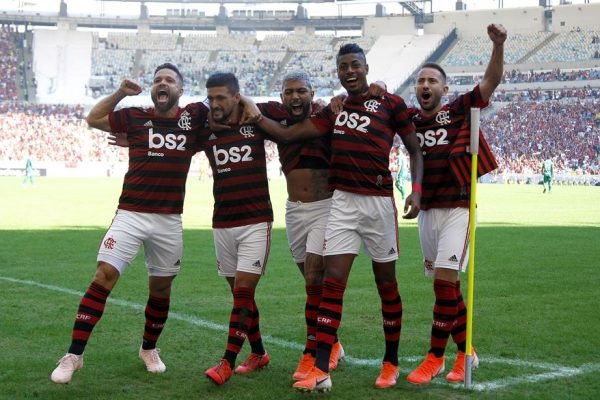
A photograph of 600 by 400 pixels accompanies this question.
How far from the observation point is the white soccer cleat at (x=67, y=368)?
5961 mm

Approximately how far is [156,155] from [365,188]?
5.42ft

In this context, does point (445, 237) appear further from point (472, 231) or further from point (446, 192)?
point (472, 231)

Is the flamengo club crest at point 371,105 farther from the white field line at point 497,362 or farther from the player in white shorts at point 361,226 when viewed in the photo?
the white field line at point 497,362

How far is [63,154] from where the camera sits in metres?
59.7

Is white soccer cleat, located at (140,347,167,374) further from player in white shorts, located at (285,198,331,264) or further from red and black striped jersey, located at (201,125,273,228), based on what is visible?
player in white shorts, located at (285,198,331,264)

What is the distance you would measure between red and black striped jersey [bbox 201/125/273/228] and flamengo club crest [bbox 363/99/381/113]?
0.85 metres

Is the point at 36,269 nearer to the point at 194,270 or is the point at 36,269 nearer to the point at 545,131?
the point at 194,270

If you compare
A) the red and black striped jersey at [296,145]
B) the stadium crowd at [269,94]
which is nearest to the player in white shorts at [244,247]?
Result: the red and black striped jersey at [296,145]

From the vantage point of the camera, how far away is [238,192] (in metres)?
6.68

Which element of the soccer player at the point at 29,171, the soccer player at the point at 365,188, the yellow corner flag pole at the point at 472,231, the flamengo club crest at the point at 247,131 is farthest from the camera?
the soccer player at the point at 29,171

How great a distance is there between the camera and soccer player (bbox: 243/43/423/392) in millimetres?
6371

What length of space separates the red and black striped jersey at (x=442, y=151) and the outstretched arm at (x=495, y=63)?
107mm

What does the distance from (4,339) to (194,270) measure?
5146mm

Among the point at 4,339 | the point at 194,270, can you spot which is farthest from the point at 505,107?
the point at 4,339
